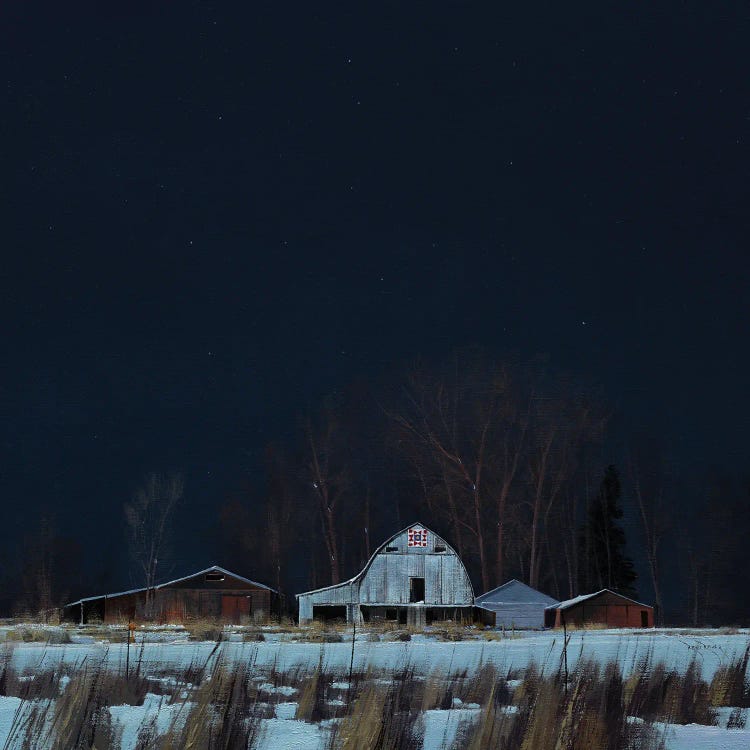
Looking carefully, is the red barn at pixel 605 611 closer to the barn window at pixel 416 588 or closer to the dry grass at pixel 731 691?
the barn window at pixel 416 588

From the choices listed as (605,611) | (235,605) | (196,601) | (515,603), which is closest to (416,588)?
(515,603)

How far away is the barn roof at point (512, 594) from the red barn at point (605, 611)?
1.30m

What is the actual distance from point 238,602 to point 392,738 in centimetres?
6186

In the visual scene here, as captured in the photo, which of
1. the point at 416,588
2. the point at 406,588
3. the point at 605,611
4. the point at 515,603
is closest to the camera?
the point at 605,611

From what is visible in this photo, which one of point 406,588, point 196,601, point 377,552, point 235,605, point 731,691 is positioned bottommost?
point 731,691

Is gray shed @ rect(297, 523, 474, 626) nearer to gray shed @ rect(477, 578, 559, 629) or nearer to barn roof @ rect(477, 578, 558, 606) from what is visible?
barn roof @ rect(477, 578, 558, 606)

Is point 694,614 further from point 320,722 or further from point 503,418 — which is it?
point 320,722

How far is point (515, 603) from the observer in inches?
2579

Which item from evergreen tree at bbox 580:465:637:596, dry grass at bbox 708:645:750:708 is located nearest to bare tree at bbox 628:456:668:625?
evergreen tree at bbox 580:465:637:596

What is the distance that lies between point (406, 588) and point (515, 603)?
6.42 meters

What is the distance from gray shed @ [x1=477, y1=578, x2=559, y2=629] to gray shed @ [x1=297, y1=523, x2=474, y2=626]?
4.74ft

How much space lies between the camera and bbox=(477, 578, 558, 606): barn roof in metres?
65.4

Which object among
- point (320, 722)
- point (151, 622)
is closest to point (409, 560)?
point (151, 622)

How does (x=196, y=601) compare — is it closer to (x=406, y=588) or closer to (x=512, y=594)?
(x=406, y=588)
